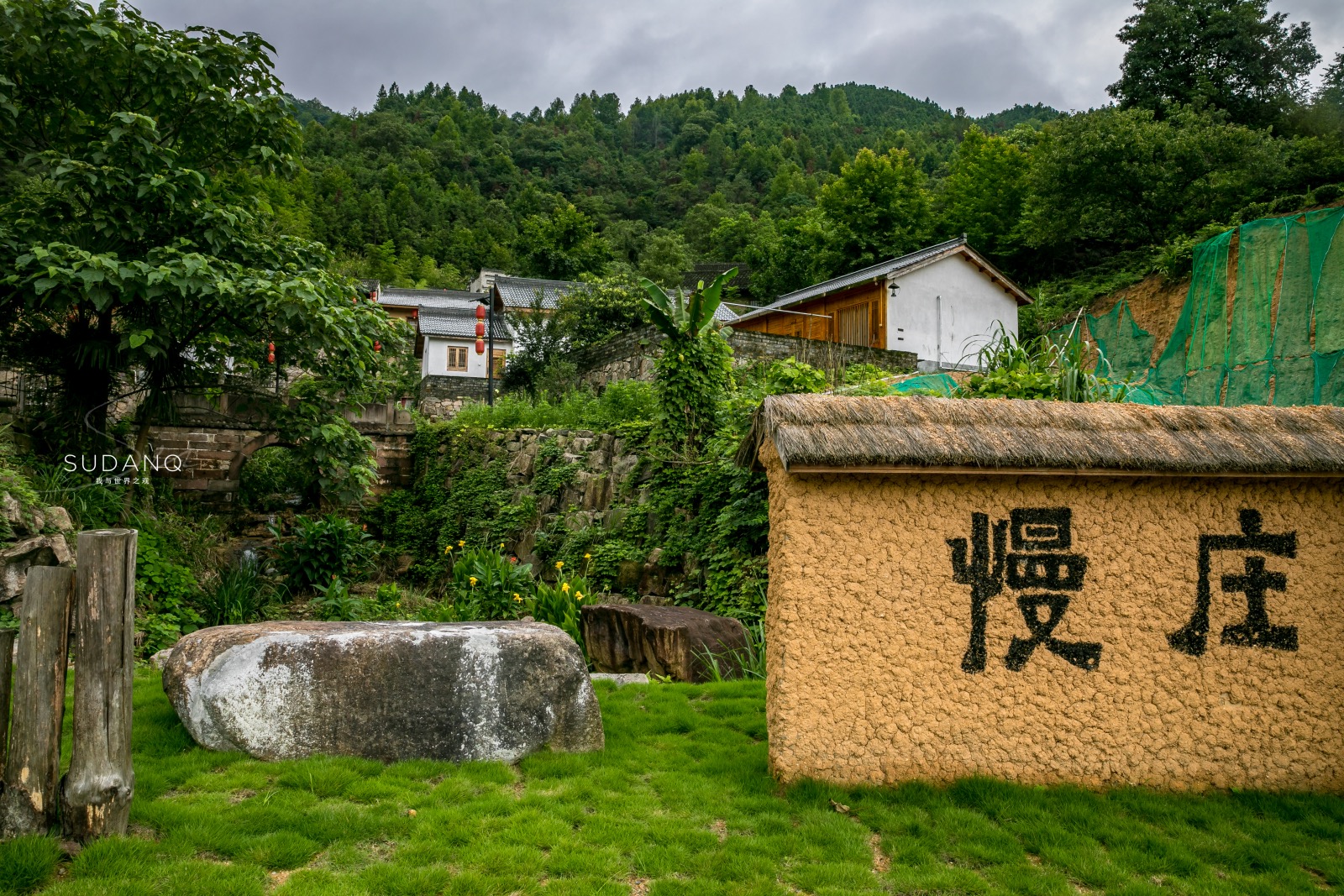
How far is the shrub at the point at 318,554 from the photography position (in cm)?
1243

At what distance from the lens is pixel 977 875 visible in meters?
4.12

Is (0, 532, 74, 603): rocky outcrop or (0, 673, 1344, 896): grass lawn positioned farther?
(0, 532, 74, 603): rocky outcrop

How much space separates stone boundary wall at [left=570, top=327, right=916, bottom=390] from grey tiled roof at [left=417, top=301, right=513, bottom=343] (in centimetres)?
1676

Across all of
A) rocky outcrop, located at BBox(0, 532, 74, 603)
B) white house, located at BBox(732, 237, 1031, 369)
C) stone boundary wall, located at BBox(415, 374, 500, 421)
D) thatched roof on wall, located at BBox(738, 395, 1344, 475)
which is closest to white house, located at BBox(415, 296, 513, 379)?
stone boundary wall, located at BBox(415, 374, 500, 421)

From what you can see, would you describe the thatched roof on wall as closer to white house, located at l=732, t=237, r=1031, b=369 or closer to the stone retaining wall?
the stone retaining wall

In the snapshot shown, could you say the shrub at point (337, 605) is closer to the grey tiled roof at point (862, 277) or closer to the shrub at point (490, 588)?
the shrub at point (490, 588)

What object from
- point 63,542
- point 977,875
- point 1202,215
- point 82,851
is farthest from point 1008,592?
point 1202,215

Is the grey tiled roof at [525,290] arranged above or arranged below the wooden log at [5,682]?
above

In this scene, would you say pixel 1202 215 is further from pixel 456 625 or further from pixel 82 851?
pixel 82 851

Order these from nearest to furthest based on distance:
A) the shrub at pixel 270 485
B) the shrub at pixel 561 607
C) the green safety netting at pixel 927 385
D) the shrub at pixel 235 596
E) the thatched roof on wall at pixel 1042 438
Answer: the thatched roof on wall at pixel 1042 438, the shrub at pixel 561 607, the green safety netting at pixel 927 385, the shrub at pixel 235 596, the shrub at pixel 270 485

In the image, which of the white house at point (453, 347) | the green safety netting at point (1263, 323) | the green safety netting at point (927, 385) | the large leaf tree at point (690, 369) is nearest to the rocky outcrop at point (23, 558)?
the large leaf tree at point (690, 369)

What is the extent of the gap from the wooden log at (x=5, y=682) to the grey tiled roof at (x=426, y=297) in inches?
1513

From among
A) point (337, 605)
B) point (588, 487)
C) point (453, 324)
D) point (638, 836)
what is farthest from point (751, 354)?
point (453, 324)

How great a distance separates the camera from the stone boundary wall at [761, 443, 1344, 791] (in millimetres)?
4977
